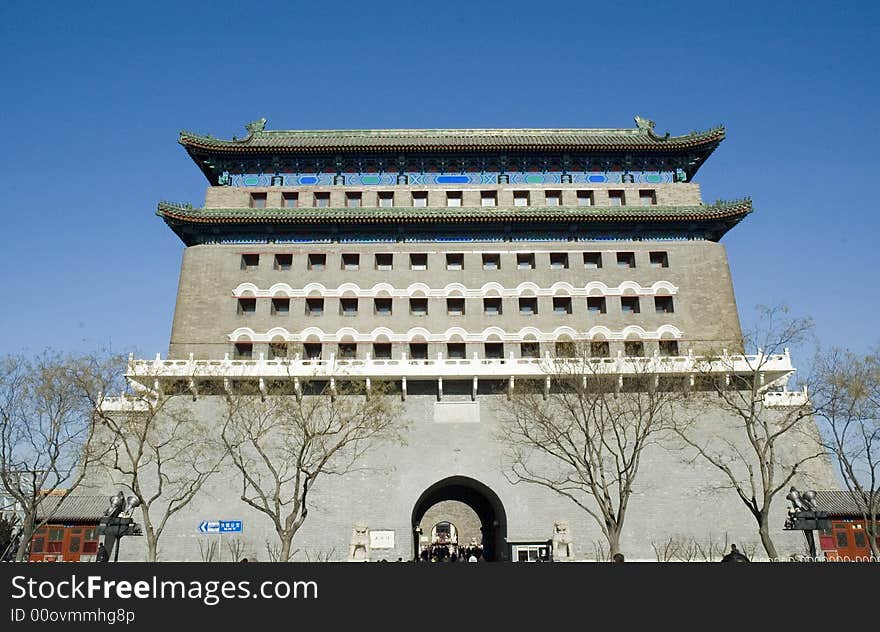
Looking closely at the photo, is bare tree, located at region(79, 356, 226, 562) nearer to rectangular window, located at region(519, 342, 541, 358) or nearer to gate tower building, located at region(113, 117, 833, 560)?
gate tower building, located at region(113, 117, 833, 560)

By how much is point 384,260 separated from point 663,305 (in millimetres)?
16044

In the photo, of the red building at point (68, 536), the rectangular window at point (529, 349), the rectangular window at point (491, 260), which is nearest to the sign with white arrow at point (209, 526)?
the red building at point (68, 536)

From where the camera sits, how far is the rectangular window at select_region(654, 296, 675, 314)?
3988cm

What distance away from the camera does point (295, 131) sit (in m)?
46.9

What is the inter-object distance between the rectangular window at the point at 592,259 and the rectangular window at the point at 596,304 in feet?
6.36

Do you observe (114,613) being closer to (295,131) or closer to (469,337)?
(469,337)

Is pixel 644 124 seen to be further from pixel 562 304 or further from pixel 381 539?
pixel 381 539

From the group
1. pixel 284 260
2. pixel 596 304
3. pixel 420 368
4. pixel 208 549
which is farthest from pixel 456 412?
pixel 284 260

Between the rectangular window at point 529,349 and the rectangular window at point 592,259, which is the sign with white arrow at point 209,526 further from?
the rectangular window at point 592,259

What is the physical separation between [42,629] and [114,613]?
972mm

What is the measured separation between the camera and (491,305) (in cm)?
4028

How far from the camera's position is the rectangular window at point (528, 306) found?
3981 centimetres

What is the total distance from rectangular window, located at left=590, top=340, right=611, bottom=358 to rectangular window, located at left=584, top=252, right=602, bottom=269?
5.18 metres

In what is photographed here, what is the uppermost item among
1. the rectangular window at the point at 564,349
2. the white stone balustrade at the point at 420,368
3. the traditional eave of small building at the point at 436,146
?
the traditional eave of small building at the point at 436,146
